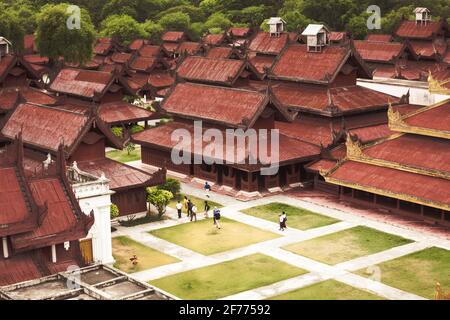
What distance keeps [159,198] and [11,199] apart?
15.3 meters

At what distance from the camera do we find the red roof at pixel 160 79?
9475cm

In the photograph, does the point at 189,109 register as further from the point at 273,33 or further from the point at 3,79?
the point at 273,33

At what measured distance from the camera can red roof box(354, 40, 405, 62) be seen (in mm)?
87125

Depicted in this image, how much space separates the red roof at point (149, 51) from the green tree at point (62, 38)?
7028mm

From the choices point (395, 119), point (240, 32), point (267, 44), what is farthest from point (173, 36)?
point (395, 119)

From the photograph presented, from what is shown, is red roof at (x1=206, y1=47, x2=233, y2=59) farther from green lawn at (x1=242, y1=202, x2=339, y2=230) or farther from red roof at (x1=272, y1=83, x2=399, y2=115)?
green lawn at (x1=242, y1=202, x2=339, y2=230)

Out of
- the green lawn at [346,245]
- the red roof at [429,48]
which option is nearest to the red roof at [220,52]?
the red roof at [429,48]

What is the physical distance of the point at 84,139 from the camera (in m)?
46.4

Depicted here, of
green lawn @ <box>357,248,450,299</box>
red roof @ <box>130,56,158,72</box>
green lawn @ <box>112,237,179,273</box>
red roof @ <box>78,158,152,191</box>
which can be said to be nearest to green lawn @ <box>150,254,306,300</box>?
green lawn @ <box>112,237,179,273</box>

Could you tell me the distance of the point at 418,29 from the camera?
311 ft

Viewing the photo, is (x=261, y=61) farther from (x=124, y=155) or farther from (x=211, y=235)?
(x=211, y=235)

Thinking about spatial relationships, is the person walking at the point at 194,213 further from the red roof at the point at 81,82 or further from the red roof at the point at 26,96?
the red roof at the point at 81,82

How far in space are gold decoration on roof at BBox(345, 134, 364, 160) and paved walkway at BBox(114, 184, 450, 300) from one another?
3.84 m

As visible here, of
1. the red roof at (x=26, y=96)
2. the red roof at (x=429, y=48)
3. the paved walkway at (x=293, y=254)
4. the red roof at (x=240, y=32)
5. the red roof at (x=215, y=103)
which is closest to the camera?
the paved walkway at (x=293, y=254)
